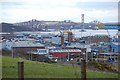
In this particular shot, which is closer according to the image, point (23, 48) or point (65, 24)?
point (23, 48)

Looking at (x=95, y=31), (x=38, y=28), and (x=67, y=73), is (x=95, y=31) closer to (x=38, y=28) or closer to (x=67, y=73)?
(x=38, y=28)

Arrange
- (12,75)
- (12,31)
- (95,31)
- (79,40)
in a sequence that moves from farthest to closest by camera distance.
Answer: (79,40) < (95,31) < (12,31) < (12,75)

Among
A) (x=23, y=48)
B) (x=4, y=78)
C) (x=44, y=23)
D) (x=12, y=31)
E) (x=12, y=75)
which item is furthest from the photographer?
(x=44, y=23)

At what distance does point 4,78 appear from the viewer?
6539 mm

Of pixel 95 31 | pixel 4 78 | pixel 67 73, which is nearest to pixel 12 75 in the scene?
pixel 4 78

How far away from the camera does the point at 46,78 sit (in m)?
6.82

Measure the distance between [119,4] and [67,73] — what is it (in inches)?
103

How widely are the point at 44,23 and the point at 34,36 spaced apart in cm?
265

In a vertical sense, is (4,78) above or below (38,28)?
below

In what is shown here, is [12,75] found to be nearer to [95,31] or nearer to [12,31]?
[12,31]

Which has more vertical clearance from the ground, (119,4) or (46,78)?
(119,4)

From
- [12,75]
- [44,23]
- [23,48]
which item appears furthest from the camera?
[44,23]

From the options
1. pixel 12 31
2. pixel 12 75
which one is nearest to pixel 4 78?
pixel 12 75

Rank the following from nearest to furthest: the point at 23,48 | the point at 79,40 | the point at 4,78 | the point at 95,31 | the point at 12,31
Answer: the point at 4,78 → the point at 12,31 → the point at 23,48 → the point at 95,31 → the point at 79,40
